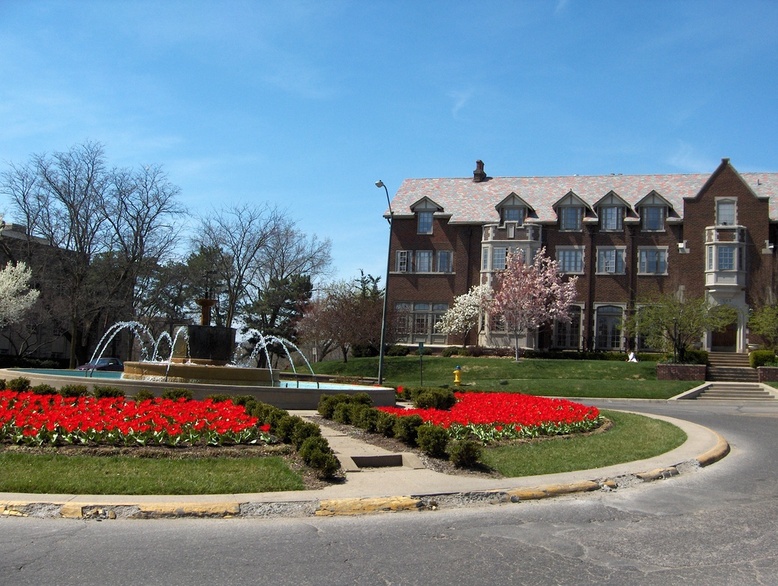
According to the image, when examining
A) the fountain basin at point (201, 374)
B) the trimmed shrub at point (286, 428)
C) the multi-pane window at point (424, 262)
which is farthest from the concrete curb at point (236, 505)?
the multi-pane window at point (424, 262)

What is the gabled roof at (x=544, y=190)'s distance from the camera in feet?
173

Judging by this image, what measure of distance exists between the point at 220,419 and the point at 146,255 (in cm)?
4115

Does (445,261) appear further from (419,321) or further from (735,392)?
(735,392)

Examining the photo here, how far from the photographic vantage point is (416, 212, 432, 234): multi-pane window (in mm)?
54562

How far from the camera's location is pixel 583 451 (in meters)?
12.8

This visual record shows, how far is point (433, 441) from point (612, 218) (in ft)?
143

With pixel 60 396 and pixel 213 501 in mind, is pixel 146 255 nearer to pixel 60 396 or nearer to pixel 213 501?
pixel 60 396

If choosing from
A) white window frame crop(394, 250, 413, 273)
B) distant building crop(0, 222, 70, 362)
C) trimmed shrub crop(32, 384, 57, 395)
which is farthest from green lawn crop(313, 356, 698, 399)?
trimmed shrub crop(32, 384, 57, 395)

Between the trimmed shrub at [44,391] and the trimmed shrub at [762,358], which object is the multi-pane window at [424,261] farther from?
the trimmed shrub at [44,391]

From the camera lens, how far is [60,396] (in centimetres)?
1476

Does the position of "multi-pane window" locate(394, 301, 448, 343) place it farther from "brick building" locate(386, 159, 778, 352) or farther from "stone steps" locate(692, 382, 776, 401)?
"stone steps" locate(692, 382, 776, 401)

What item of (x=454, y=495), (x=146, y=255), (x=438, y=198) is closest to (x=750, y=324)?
(x=438, y=198)

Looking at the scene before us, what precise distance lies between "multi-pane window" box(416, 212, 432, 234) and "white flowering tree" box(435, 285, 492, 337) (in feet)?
19.3

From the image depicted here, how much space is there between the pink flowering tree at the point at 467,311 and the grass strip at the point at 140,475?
40654 mm
